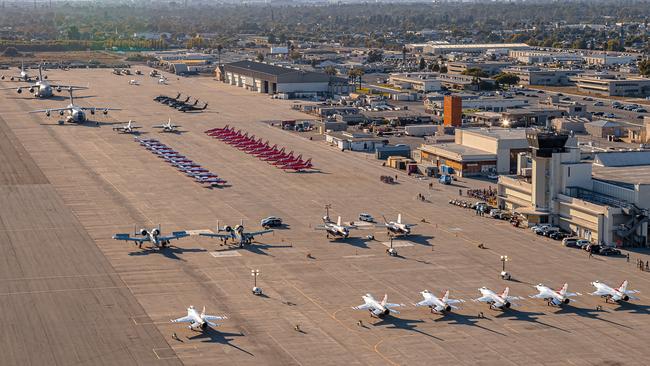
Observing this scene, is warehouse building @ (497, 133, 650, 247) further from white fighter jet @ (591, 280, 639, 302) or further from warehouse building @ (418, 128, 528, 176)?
warehouse building @ (418, 128, 528, 176)

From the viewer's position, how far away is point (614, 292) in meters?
77.6

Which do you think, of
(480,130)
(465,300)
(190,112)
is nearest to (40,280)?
(465,300)

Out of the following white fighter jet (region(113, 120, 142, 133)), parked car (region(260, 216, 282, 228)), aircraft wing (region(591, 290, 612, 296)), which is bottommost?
aircraft wing (region(591, 290, 612, 296))

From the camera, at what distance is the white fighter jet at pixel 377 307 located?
7394 cm

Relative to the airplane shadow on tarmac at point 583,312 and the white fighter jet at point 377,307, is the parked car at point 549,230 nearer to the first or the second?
the airplane shadow on tarmac at point 583,312

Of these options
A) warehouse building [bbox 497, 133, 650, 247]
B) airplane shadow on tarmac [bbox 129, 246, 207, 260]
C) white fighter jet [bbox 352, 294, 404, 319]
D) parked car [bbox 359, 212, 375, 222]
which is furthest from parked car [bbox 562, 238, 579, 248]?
airplane shadow on tarmac [bbox 129, 246, 207, 260]

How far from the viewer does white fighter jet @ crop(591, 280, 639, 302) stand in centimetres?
7744

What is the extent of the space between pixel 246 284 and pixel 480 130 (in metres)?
66.6

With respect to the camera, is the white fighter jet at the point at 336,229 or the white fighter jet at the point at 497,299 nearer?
the white fighter jet at the point at 497,299

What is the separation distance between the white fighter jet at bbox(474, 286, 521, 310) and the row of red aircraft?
193ft

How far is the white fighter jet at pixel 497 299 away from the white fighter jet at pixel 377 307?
6308mm

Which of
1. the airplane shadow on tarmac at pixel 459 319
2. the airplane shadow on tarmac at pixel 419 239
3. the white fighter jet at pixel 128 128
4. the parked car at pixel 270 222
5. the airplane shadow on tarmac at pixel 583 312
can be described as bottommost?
the airplane shadow on tarmac at pixel 583 312

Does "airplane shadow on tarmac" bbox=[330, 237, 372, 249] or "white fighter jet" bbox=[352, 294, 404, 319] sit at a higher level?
"white fighter jet" bbox=[352, 294, 404, 319]

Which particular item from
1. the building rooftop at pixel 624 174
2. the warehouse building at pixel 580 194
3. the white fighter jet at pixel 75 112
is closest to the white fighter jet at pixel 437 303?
the warehouse building at pixel 580 194
